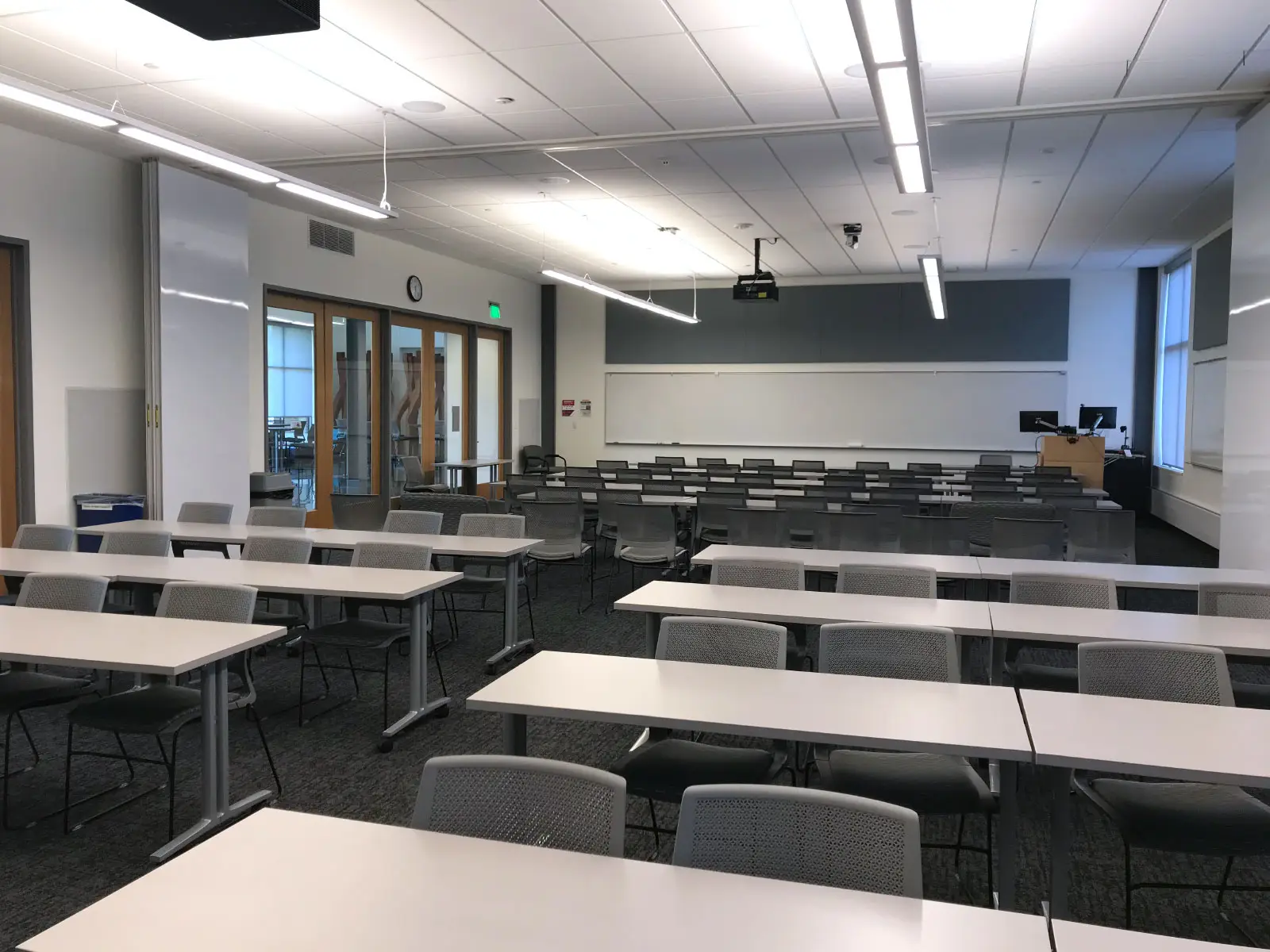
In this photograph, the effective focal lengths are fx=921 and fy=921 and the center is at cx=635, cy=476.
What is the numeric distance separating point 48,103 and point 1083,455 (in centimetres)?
1161

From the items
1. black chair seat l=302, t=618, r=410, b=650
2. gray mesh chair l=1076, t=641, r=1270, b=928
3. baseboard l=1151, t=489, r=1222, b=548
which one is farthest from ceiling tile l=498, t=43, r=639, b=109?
baseboard l=1151, t=489, r=1222, b=548

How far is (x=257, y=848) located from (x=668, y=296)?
48.1 ft

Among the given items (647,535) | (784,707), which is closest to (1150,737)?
(784,707)

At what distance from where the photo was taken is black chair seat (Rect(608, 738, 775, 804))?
9.31 feet

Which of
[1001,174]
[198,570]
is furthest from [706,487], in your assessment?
[198,570]

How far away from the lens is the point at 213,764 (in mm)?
3426

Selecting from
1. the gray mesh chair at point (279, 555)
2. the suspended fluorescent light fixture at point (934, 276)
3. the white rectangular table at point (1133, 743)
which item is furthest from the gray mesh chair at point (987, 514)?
the gray mesh chair at point (279, 555)


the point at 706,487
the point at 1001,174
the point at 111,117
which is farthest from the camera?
the point at 706,487

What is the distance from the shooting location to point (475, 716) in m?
4.87

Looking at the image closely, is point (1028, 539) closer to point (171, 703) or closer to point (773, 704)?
point (773, 704)

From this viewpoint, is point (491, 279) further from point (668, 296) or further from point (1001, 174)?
point (1001, 174)

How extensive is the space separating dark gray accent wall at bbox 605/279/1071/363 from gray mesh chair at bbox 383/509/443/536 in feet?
31.1

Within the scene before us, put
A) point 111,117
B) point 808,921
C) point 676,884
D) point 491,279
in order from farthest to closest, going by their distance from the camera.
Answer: point 491,279 < point 111,117 < point 676,884 < point 808,921

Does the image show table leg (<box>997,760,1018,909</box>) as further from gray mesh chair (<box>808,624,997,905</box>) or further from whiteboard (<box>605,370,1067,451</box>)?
whiteboard (<box>605,370,1067,451</box>)
